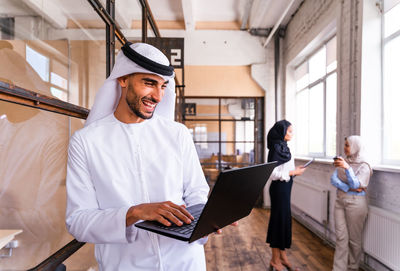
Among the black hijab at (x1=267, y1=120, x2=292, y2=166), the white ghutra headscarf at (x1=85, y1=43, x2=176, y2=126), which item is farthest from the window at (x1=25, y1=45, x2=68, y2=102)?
the black hijab at (x1=267, y1=120, x2=292, y2=166)

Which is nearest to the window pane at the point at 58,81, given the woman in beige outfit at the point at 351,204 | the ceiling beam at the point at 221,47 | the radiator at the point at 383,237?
the woman in beige outfit at the point at 351,204

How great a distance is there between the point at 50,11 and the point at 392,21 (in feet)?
11.0

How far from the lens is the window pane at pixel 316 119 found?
15.1 feet

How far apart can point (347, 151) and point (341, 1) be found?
2086mm

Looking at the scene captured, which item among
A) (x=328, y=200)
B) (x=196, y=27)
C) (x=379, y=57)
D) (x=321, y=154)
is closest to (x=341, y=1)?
(x=379, y=57)

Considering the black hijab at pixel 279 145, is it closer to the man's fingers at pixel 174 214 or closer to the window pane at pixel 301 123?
the man's fingers at pixel 174 214

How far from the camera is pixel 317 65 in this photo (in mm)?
4777

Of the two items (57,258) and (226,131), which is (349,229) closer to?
(57,258)

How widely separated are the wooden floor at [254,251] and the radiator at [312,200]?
0.35m

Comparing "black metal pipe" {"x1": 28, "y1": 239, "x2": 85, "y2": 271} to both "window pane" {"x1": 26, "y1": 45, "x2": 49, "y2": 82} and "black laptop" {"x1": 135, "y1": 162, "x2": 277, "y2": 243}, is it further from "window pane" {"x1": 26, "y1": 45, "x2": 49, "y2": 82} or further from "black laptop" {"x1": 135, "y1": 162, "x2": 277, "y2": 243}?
"window pane" {"x1": 26, "y1": 45, "x2": 49, "y2": 82}

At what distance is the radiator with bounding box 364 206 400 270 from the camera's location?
7.64ft

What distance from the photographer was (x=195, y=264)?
3.45ft

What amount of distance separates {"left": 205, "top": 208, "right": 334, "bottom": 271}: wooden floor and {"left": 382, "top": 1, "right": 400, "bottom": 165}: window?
56.3 inches

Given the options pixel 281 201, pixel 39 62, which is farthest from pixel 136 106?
pixel 281 201
